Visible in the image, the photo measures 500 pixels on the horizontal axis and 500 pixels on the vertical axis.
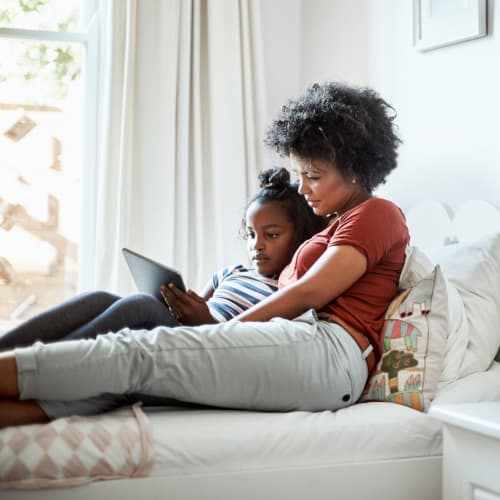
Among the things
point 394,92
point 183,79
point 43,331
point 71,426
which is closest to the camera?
point 71,426

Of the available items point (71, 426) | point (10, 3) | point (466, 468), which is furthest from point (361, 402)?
point (10, 3)

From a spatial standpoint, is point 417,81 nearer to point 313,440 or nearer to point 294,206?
point 294,206

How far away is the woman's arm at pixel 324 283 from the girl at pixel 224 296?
0.22 meters

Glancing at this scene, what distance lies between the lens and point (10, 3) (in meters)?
2.87

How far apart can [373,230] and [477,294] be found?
334 millimetres

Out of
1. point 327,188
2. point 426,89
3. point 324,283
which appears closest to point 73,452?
point 324,283

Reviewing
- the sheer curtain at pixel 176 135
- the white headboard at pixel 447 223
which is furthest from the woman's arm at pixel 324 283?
the sheer curtain at pixel 176 135

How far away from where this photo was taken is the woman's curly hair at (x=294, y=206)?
2.10 m

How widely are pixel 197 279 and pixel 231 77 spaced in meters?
0.73

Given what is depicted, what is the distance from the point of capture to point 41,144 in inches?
116

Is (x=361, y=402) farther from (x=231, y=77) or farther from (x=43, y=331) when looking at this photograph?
(x=231, y=77)

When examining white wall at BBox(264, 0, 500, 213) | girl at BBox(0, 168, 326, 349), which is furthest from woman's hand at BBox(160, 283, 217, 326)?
white wall at BBox(264, 0, 500, 213)

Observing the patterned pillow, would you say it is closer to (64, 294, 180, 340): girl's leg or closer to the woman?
the woman

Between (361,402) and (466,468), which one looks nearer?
(466,468)
